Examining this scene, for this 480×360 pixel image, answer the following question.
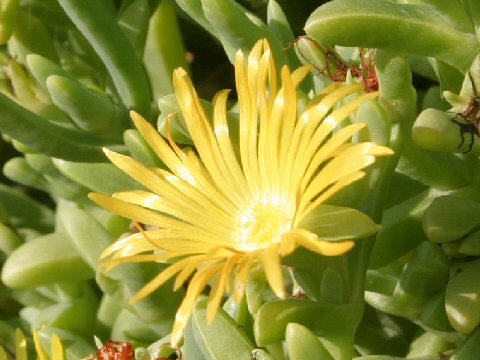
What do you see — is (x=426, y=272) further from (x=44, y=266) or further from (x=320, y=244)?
(x=44, y=266)

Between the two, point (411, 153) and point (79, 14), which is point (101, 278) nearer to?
point (79, 14)

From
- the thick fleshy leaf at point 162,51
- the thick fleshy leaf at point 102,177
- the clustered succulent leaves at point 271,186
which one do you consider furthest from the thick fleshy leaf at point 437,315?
the thick fleshy leaf at point 162,51

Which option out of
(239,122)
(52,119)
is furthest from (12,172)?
(239,122)

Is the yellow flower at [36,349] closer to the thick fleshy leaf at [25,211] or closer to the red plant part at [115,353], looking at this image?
the red plant part at [115,353]

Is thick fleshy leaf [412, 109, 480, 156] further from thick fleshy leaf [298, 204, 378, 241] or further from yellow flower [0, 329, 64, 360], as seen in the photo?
yellow flower [0, 329, 64, 360]

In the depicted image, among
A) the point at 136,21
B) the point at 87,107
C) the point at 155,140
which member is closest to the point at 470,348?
the point at 155,140

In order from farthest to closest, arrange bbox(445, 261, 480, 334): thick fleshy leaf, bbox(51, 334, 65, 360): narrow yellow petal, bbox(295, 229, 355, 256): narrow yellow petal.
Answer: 1. bbox(51, 334, 65, 360): narrow yellow petal
2. bbox(445, 261, 480, 334): thick fleshy leaf
3. bbox(295, 229, 355, 256): narrow yellow petal

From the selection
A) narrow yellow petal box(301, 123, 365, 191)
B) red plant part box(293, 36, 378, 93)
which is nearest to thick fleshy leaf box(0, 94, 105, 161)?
red plant part box(293, 36, 378, 93)
